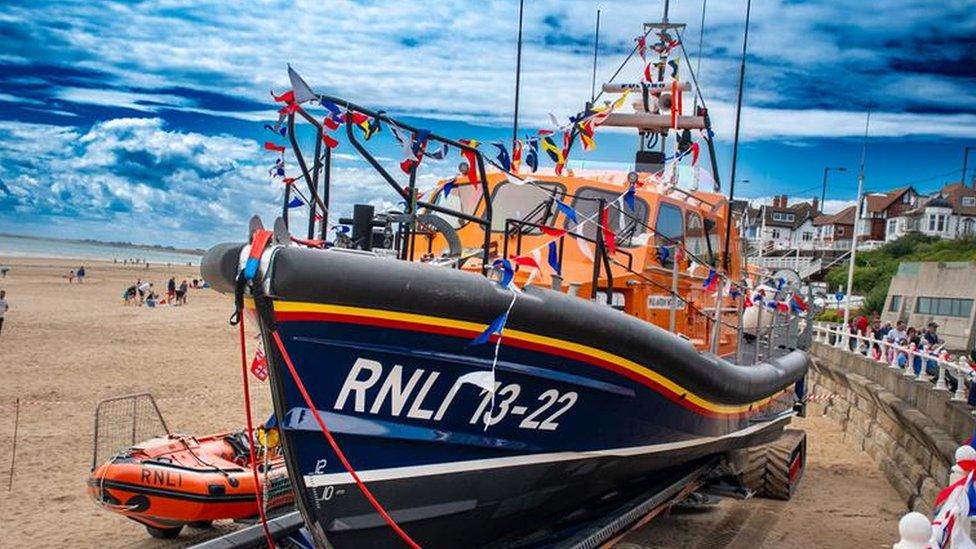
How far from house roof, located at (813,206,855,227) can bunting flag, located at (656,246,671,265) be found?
2475 inches

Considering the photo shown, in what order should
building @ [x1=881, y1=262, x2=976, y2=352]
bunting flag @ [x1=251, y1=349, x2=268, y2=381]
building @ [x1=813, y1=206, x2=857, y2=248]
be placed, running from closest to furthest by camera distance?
bunting flag @ [x1=251, y1=349, x2=268, y2=381] → building @ [x1=881, y1=262, x2=976, y2=352] → building @ [x1=813, y1=206, x2=857, y2=248]

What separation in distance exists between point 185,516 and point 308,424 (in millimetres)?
2545

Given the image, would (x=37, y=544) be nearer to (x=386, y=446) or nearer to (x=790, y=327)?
(x=386, y=446)

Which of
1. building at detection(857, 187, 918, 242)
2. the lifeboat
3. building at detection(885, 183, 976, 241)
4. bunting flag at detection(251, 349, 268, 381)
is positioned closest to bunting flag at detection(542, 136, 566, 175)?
bunting flag at detection(251, 349, 268, 381)

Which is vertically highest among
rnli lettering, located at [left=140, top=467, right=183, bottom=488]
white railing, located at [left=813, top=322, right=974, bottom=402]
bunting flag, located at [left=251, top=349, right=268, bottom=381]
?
bunting flag, located at [left=251, top=349, right=268, bottom=381]

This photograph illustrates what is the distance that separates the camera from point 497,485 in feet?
14.7

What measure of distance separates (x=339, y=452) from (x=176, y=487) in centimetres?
249

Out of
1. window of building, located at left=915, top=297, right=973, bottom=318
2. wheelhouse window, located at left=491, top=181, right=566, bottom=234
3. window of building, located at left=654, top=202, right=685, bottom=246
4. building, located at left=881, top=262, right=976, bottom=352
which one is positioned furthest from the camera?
window of building, located at left=915, top=297, right=973, bottom=318

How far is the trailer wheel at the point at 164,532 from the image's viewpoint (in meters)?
6.32

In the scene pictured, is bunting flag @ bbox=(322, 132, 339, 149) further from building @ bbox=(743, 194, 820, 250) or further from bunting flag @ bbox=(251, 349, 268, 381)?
building @ bbox=(743, 194, 820, 250)

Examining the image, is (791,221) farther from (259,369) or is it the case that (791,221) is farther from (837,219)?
(259,369)

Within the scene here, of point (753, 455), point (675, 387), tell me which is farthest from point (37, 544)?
point (753, 455)

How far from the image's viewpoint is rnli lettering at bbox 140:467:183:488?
18.7 ft

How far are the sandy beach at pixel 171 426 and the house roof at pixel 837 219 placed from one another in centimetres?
5363
